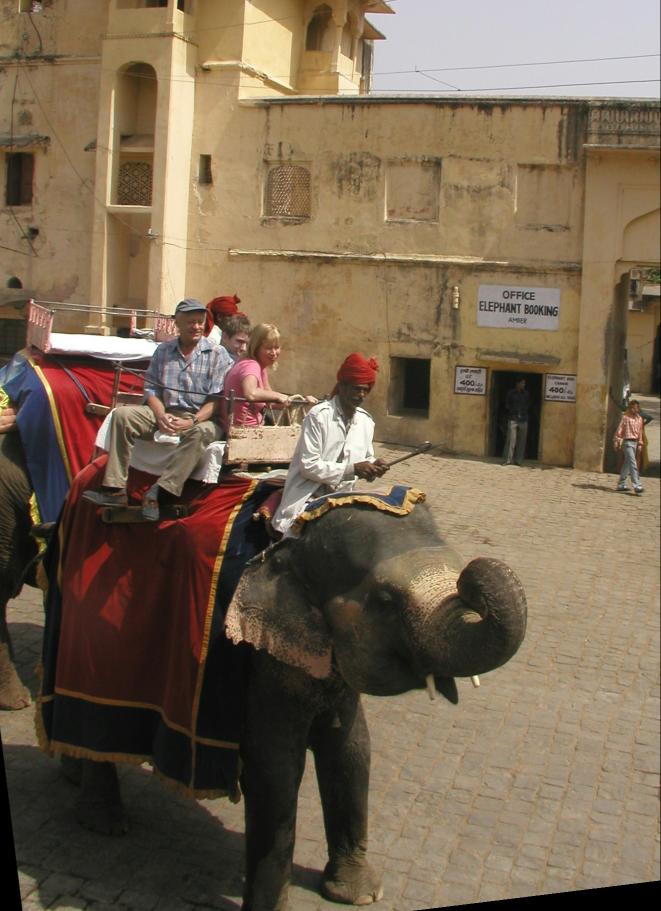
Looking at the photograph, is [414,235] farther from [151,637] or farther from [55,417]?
[55,417]

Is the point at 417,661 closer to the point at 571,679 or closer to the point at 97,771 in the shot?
the point at 97,771

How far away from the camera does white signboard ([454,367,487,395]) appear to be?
4117mm

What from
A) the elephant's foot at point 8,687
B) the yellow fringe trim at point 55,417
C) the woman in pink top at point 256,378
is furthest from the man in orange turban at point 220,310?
the elephant's foot at point 8,687

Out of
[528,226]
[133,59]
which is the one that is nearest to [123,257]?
[133,59]

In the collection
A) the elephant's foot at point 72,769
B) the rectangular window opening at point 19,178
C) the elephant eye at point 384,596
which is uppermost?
the rectangular window opening at point 19,178

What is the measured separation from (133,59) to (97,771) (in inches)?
94.1

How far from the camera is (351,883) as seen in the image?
387 cm

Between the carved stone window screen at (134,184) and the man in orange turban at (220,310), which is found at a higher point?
the carved stone window screen at (134,184)

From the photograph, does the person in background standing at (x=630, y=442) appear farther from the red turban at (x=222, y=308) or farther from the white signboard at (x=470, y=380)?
the red turban at (x=222, y=308)

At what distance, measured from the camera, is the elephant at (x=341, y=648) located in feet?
9.83

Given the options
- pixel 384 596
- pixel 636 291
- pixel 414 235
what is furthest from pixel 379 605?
pixel 636 291

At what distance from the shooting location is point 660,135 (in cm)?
438

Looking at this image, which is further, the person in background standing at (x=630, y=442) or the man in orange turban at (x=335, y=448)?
the person in background standing at (x=630, y=442)

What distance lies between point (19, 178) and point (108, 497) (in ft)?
3.55
